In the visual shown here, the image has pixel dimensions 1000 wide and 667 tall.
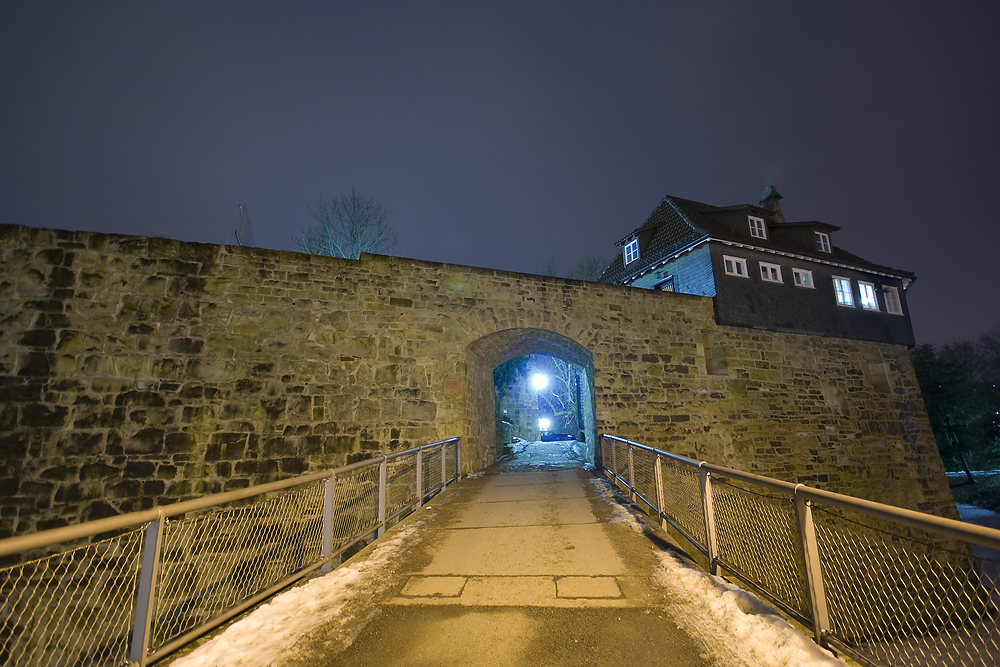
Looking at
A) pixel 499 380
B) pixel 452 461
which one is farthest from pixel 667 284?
pixel 452 461

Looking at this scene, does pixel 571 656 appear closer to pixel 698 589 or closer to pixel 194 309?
pixel 698 589

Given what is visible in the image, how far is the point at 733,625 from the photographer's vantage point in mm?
3201

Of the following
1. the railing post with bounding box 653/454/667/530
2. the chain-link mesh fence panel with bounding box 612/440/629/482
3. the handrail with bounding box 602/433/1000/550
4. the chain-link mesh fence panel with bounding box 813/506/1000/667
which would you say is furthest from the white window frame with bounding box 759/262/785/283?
the handrail with bounding box 602/433/1000/550

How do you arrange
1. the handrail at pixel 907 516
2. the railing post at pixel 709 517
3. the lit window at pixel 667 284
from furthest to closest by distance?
the lit window at pixel 667 284
the railing post at pixel 709 517
the handrail at pixel 907 516

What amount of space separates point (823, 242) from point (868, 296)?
2.53 metres

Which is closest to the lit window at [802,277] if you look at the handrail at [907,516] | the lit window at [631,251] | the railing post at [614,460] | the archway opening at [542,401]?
the lit window at [631,251]

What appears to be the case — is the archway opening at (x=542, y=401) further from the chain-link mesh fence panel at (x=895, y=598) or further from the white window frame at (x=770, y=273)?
the chain-link mesh fence panel at (x=895, y=598)

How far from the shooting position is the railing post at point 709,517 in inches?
167

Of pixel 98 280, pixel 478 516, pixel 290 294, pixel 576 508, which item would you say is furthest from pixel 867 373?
pixel 98 280

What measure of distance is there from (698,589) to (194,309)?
9.62m

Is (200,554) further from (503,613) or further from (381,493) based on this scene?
(503,613)

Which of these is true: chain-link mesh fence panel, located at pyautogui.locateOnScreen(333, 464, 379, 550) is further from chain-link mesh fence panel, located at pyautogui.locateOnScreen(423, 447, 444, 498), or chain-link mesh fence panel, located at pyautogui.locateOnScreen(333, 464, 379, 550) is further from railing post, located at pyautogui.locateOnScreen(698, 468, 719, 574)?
railing post, located at pyautogui.locateOnScreen(698, 468, 719, 574)

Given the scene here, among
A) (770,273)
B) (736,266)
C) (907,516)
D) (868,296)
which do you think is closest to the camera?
(907,516)

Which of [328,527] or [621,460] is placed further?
[621,460]
